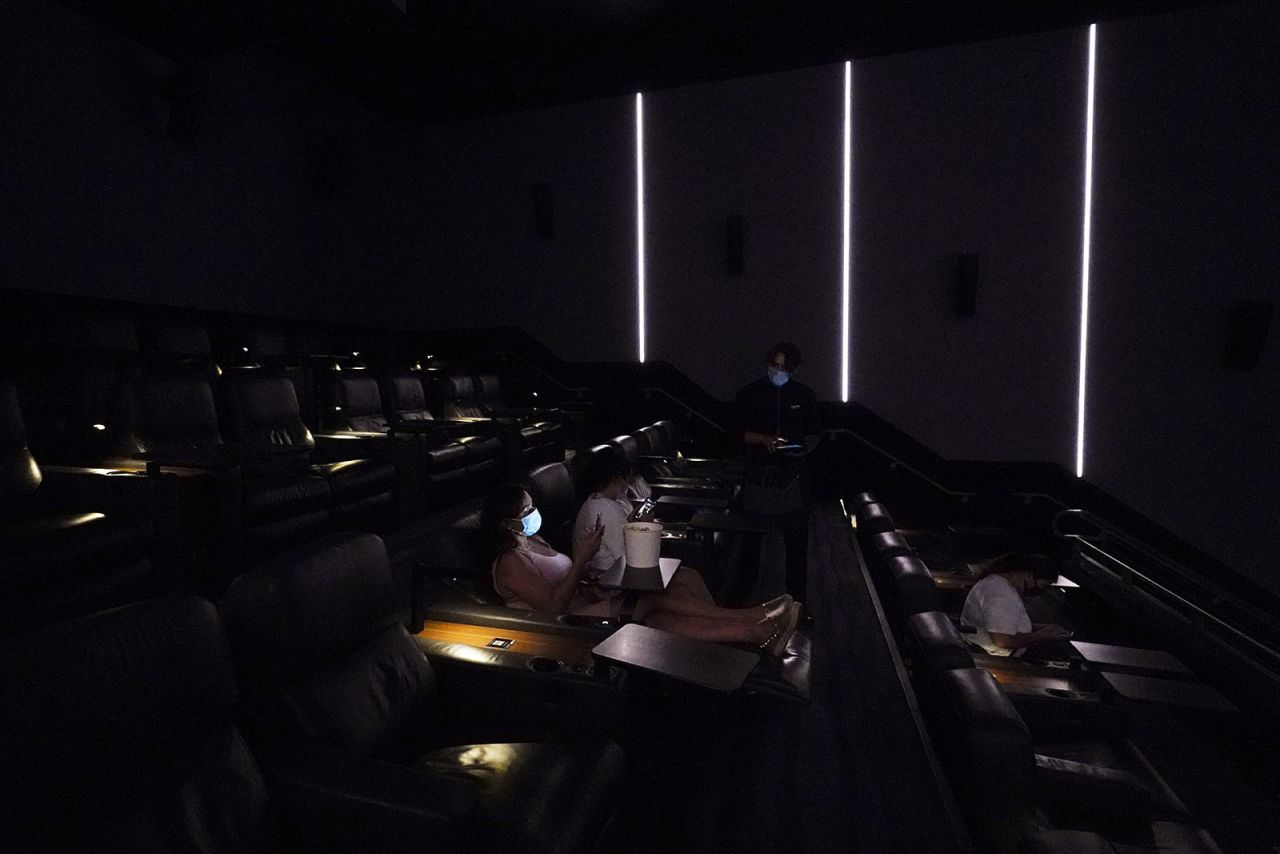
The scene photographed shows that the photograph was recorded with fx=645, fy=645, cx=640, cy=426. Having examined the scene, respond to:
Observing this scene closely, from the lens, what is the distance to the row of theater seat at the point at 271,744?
95 centimetres

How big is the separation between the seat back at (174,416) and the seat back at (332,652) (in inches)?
97.6

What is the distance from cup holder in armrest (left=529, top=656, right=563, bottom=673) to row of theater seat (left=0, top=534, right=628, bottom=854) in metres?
0.17

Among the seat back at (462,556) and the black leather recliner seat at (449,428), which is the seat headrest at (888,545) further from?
the black leather recliner seat at (449,428)

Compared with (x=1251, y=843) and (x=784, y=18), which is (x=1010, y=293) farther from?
(x=1251, y=843)

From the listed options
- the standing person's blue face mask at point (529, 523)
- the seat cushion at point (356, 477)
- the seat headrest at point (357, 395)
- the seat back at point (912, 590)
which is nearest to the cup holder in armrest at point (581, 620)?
the standing person's blue face mask at point (529, 523)

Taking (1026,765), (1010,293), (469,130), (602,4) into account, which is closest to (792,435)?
(1026,765)

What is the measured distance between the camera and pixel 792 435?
397cm

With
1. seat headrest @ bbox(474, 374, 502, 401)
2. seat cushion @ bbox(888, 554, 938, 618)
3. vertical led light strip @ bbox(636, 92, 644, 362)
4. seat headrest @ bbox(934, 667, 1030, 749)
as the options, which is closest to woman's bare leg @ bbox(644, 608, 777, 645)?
seat cushion @ bbox(888, 554, 938, 618)

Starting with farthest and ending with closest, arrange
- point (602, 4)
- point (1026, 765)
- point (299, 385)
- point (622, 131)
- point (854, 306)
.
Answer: point (622, 131), point (854, 306), point (602, 4), point (299, 385), point (1026, 765)

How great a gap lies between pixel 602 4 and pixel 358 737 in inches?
236

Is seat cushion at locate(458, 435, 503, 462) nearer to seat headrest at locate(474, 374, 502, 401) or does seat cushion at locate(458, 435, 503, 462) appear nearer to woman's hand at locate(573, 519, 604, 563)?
seat headrest at locate(474, 374, 502, 401)

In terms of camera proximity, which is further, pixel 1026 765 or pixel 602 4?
pixel 602 4

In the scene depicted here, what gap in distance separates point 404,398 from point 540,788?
498 cm

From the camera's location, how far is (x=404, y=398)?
19.2 feet
